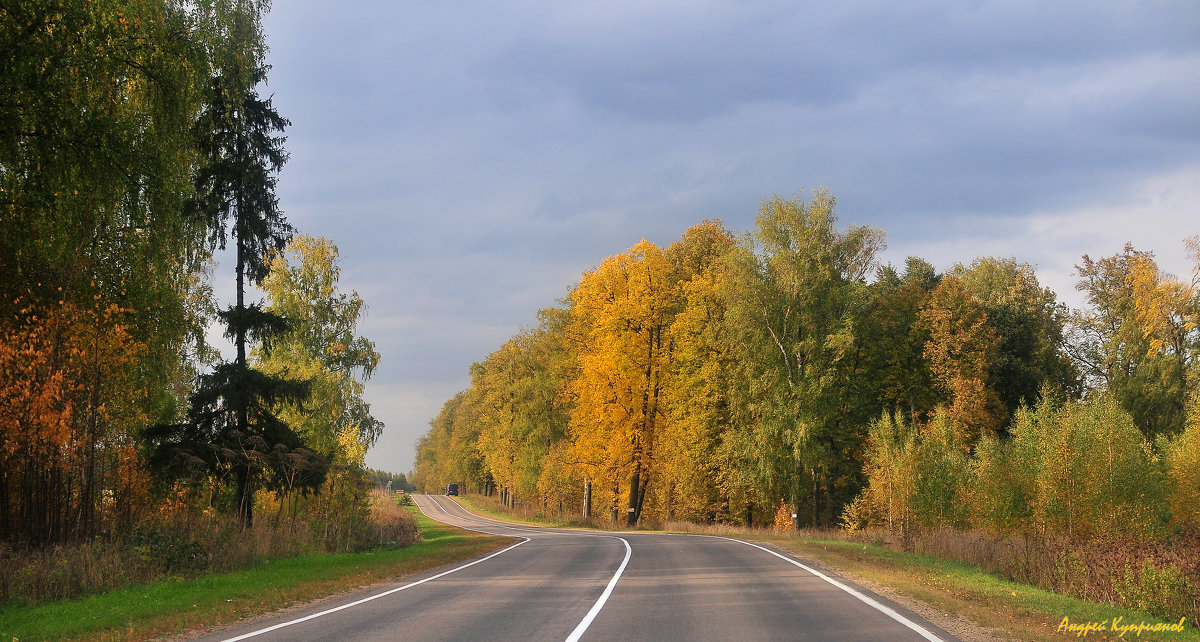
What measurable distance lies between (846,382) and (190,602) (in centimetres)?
3552

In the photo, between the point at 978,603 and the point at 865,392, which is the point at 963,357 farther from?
the point at 978,603

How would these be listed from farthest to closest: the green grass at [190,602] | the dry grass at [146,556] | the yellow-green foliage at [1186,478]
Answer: the yellow-green foliage at [1186,478] → the dry grass at [146,556] → the green grass at [190,602]

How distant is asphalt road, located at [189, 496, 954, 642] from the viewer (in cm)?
930

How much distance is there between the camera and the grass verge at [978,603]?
961cm

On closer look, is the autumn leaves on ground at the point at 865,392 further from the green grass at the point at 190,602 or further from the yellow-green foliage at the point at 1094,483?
the green grass at the point at 190,602

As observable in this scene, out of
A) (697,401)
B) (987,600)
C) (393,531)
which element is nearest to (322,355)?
(393,531)

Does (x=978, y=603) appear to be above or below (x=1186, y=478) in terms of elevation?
below

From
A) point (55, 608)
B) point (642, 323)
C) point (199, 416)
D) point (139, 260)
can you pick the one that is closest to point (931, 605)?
point (55, 608)

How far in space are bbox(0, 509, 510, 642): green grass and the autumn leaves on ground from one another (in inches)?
732

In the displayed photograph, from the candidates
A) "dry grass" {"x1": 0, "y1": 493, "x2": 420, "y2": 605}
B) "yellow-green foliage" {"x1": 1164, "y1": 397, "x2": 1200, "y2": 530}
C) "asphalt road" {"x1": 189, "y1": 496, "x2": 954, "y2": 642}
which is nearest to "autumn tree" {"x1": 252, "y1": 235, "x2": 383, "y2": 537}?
"dry grass" {"x1": 0, "y1": 493, "x2": 420, "y2": 605}

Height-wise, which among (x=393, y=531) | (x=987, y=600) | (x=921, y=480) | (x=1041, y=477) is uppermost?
(x=1041, y=477)

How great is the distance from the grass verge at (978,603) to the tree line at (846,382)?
998 cm

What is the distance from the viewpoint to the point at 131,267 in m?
16.5

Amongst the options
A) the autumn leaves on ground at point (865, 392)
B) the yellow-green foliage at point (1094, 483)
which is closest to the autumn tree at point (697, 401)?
the autumn leaves on ground at point (865, 392)
